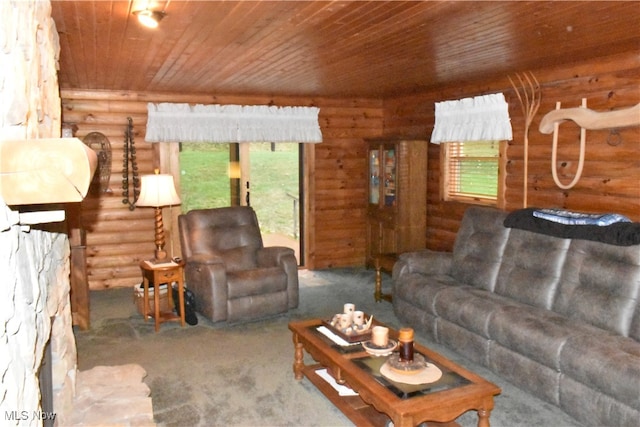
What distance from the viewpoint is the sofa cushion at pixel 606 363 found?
2.68 m

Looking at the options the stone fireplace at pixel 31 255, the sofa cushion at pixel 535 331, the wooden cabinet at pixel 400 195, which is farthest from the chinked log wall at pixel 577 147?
the stone fireplace at pixel 31 255

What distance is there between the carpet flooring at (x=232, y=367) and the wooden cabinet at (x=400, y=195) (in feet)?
3.38

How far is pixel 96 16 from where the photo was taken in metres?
2.89

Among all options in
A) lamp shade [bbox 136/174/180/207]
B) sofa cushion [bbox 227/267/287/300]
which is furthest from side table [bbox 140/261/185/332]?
lamp shade [bbox 136/174/180/207]

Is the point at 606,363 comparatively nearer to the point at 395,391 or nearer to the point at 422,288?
the point at 395,391

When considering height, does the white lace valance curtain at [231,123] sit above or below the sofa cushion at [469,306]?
above

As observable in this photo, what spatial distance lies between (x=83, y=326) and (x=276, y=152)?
4.19m

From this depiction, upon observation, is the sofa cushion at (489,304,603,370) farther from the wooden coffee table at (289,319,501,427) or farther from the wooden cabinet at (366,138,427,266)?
the wooden cabinet at (366,138,427,266)

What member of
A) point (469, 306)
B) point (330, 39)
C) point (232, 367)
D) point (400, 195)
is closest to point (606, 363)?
point (469, 306)

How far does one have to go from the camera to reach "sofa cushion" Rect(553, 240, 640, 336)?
322 cm

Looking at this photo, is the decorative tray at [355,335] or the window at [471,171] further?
the window at [471,171]

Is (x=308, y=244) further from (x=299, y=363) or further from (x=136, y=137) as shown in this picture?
(x=299, y=363)

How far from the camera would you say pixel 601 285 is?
3.44m

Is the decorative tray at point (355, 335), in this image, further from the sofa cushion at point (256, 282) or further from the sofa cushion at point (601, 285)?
the sofa cushion at point (256, 282)
